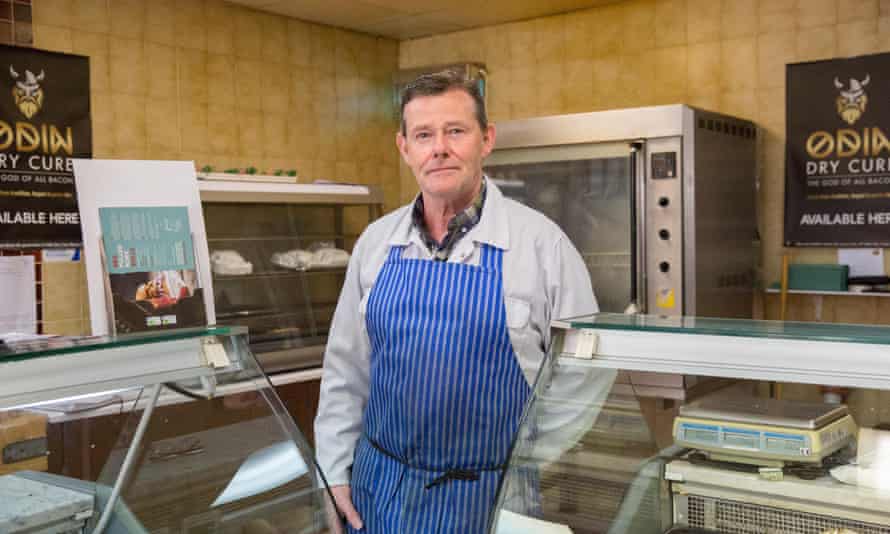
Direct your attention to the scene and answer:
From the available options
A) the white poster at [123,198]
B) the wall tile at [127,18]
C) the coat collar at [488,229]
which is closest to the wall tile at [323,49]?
the wall tile at [127,18]

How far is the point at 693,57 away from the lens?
4836 millimetres

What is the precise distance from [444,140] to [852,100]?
307cm

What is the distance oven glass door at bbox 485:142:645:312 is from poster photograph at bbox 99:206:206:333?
172 centimetres

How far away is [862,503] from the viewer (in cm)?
152

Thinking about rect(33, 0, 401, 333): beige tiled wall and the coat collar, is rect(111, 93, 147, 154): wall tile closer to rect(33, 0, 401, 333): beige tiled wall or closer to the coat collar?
rect(33, 0, 401, 333): beige tiled wall

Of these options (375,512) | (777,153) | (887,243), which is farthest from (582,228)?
(375,512)

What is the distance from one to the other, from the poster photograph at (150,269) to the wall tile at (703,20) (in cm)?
282

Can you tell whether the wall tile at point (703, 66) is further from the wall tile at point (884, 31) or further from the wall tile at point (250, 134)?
the wall tile at point (250, 134)

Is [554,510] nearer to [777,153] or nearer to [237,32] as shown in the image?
[777,153]

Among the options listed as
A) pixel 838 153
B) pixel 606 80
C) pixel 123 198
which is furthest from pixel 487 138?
pixel 606 80

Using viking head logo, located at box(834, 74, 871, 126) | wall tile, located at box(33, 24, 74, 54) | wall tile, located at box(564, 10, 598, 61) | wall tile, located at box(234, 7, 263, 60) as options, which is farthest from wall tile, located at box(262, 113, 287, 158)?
viking head logo, located at box(834, 74, 871, 126)

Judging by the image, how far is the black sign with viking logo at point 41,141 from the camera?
411 centimetres

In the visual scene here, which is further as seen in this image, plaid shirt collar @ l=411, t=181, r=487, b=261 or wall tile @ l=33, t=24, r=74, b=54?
wall tile @ l=33, t=24, r=74, b=54

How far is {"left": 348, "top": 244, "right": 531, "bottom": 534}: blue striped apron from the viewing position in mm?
2023
